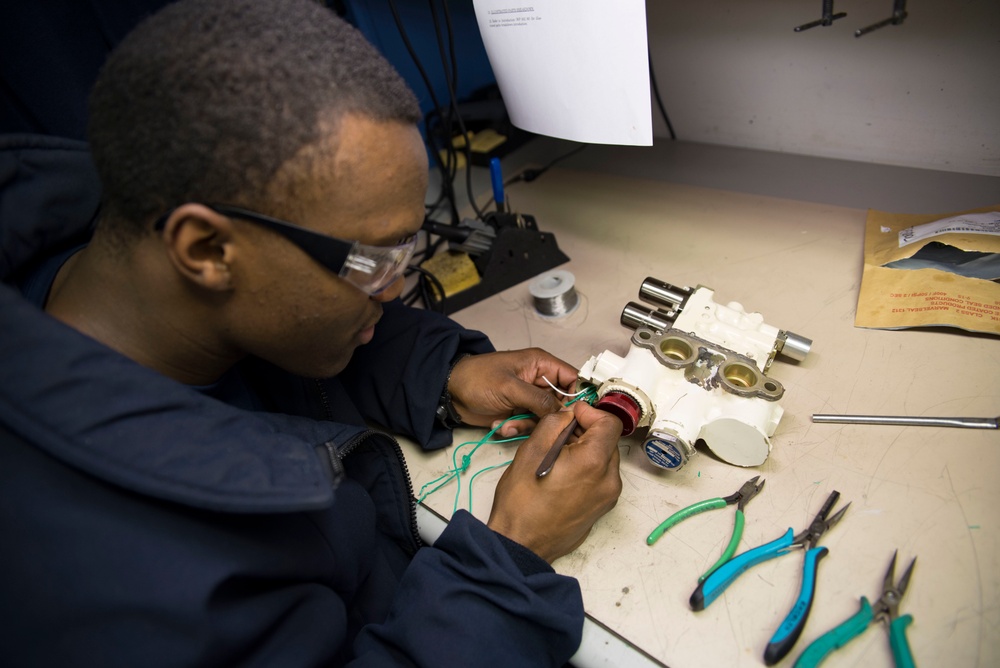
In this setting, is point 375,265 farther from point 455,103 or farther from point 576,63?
point 455,103

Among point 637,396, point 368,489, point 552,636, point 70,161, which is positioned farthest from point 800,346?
point 70,161

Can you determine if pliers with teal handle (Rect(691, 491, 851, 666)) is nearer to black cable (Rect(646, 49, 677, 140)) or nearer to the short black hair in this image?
the short black hair

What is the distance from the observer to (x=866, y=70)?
121 centimetres

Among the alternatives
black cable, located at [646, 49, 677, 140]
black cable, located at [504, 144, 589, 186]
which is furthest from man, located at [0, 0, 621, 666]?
black cable, located at [646, 49, 677, 140]

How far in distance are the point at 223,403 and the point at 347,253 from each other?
0.23 meters

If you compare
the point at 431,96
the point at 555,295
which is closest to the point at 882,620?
the point at 555,295

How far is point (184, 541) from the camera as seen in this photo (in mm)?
555

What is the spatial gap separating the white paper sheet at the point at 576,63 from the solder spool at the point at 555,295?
10.7 inches

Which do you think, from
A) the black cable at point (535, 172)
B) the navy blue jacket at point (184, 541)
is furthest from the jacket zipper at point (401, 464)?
the black cable at point (535, 172)

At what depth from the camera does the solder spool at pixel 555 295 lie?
1088mm

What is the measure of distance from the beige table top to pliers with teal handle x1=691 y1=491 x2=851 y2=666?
0.04 feet

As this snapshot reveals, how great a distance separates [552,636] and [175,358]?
0.58 m

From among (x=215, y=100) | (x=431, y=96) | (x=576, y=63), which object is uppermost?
(x=215, y=100)

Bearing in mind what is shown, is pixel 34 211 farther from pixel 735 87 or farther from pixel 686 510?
pixel 735 87
